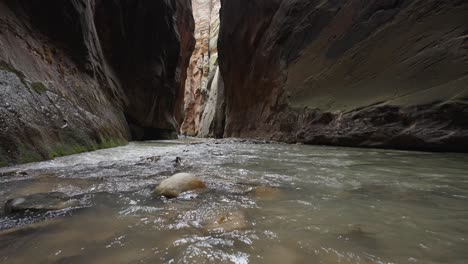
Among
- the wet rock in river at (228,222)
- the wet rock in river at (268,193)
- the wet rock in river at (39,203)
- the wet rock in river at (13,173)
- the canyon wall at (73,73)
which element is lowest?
the wet rock in river at (13,173)

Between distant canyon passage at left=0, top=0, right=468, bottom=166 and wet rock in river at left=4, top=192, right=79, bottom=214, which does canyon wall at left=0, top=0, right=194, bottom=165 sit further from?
wet rock in river at left=4, top=192, right=79, bottom=214

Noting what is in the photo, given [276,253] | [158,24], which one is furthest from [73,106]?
[158,24]

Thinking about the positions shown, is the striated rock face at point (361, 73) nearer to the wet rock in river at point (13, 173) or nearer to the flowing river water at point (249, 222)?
the flowing river water at point (249, 222)

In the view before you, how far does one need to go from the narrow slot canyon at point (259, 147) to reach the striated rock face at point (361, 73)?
3cm

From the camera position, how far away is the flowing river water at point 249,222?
38.9 inches

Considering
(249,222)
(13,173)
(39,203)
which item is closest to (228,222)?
(249,222)

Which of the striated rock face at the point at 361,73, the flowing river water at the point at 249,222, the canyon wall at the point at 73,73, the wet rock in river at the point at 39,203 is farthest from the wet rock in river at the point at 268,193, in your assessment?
the striated rock face at the point at 361,73

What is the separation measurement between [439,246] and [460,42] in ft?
17.6

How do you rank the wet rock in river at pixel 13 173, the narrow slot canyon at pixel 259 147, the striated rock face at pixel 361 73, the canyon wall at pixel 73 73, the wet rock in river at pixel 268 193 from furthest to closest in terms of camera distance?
the striated rock face at pixel 361 73
the canyon wall at pixel 73 73
the wet rock in river at pixel 13 173
the wet rock in river at pixel 268 193
the narrow slot canyon at pixel 259 147

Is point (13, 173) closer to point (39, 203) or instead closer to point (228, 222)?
point (39, 203)

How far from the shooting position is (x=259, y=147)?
6391mm

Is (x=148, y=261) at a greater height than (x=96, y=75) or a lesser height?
lesser

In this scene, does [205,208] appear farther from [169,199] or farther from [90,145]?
[90,145]

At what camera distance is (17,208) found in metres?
1.43
